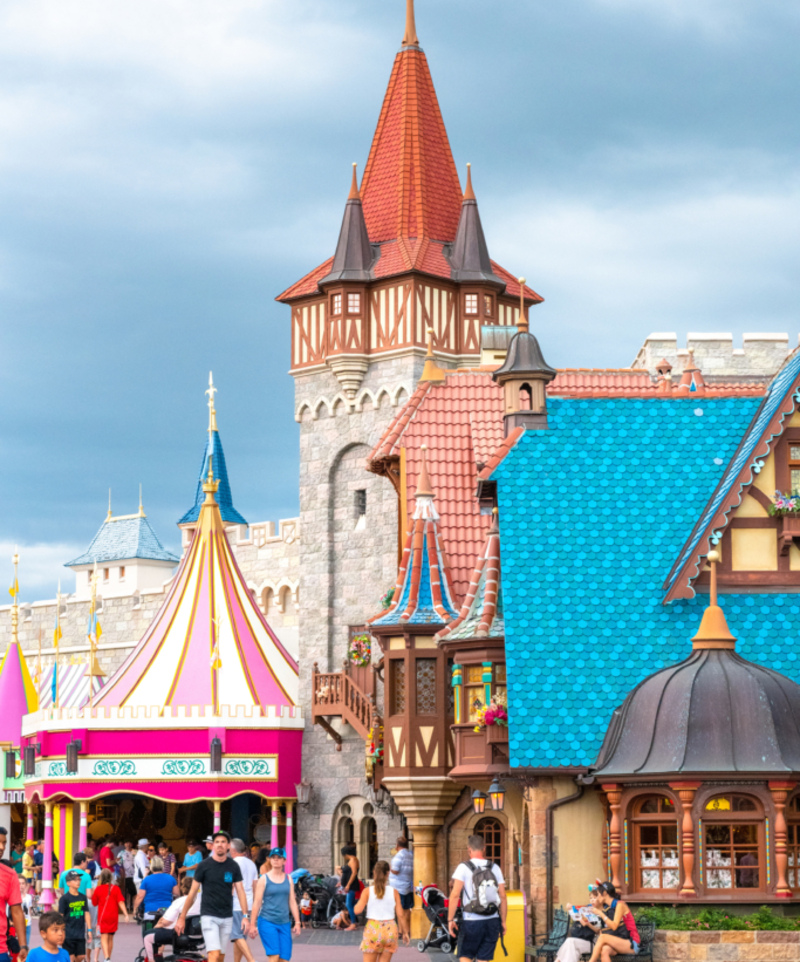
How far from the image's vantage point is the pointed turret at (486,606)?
79.9 feet

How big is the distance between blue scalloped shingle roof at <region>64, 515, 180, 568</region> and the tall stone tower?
1259 inches

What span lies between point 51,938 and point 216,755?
24185mm

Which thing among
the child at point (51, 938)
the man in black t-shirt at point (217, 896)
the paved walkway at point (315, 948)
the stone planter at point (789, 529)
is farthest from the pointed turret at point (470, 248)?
the child at point (51, 938)

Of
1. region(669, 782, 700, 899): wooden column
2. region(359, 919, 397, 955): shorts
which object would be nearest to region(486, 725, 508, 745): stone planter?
region(669, 782, 700, 899): wooden column

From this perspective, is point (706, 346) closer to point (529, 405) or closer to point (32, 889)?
point (529, 405)

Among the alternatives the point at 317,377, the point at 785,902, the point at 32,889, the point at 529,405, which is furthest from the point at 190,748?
the point at 785,902

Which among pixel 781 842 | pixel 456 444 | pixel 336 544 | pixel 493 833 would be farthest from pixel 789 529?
pixel 336 544

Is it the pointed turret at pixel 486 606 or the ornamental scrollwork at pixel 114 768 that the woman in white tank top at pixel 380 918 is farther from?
the ornamental scrollwork at pixel 114 768

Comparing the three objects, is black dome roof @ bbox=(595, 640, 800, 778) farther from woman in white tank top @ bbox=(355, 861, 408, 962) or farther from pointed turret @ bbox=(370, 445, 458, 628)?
pointed turret @ bbox=(370, 445, 458, 628)

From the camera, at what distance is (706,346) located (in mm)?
40344

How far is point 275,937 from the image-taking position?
17078mm

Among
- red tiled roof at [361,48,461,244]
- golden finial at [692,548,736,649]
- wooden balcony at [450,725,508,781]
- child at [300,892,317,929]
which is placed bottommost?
child at [300,892,317,929]

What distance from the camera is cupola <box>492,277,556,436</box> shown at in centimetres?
2498

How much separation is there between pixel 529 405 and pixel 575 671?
5.87 meters
